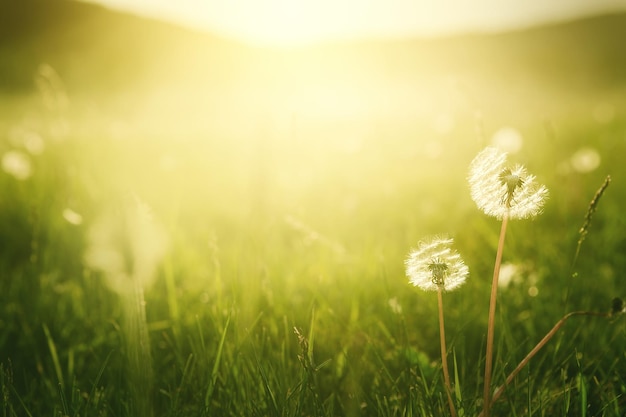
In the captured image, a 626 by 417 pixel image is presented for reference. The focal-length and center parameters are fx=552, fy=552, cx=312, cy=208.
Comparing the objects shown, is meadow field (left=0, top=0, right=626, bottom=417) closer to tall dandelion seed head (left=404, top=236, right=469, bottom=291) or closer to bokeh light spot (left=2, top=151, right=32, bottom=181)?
bokeh light spot (left=2, top=151, right=32, bottom=181)

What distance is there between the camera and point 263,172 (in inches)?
86.0

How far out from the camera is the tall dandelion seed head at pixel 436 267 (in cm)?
101

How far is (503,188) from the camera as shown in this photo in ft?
3.06

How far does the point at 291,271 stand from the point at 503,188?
1.53 metres

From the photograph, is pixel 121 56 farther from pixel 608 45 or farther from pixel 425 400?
pixel 425 400

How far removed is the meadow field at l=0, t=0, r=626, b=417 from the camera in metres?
1.28

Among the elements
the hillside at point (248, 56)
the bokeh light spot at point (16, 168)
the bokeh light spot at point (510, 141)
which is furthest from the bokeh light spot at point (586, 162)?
the hillside at point (248, 56)

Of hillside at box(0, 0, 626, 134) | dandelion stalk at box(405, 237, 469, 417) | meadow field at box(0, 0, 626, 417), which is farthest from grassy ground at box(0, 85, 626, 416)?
hillside at box(0, 0, 626, 134)

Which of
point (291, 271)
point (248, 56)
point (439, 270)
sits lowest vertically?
point (291, 271)

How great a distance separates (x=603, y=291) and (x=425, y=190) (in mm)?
2109

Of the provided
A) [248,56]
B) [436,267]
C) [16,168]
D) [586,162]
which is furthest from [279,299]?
[248,56]

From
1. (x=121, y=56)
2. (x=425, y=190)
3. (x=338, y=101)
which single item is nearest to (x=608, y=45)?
(x=338, y=101)

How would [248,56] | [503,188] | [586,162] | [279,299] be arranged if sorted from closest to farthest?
[503,188] < [279,299] < [586,162] < [248,56]

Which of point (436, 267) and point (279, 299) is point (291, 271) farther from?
point (436, 267)
